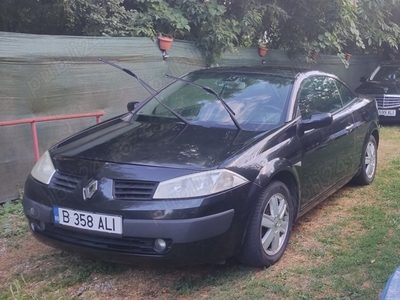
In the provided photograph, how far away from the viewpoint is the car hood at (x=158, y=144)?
3.11 meters

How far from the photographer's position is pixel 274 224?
342 cm

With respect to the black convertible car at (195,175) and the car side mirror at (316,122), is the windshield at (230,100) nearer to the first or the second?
the black convertible car at (195,175)

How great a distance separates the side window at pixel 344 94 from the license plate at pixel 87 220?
3.00 m

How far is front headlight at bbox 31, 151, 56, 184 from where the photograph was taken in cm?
328

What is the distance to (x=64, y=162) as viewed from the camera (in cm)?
327

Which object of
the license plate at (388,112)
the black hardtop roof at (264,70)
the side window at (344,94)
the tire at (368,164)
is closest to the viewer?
the black hardtop roof at (264,70)

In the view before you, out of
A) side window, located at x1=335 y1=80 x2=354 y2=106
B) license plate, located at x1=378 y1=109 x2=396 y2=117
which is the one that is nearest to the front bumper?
side window, located at x1=335 y1=80 x2=354 y2=106

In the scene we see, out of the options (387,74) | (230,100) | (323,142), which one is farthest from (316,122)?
(387,74)

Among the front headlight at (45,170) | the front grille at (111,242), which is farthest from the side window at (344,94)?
the front headlight at (45,170)

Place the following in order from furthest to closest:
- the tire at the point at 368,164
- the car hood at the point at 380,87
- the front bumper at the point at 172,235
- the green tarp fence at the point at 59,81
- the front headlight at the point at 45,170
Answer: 1. the car hood at the point at 380,87
2. the tire at the point at 368,164
3. the green tarp fence at the point at 59,81
4. the front headlight at the point at 45,170
5. the front bumper at the point at 172,235

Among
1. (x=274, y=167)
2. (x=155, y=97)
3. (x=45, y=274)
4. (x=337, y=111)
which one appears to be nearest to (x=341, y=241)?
(x=274, y=167)

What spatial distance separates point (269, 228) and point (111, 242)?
111 centimetres

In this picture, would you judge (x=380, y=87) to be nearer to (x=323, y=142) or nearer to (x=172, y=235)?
(x=323, y=142)

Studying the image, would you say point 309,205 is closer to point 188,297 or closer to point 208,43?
point 188,297
